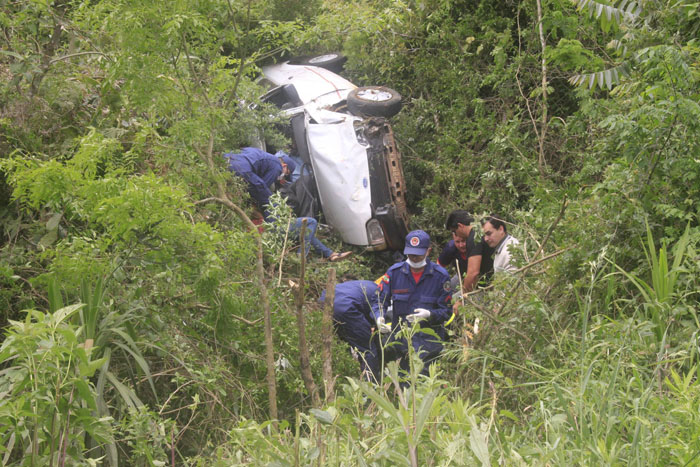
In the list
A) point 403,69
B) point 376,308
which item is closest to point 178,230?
point 376,308

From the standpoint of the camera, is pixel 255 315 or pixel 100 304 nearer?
pixel 100 304

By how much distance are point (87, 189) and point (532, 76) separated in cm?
596

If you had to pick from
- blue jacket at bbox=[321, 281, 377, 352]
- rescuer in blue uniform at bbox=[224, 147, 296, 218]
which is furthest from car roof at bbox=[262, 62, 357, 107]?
blue jacket at bbox=[321, 281, 377, 352]

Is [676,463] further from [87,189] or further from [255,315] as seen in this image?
[255,315]

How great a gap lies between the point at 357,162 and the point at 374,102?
107cm

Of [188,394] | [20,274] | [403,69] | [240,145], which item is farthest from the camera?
[403,69]

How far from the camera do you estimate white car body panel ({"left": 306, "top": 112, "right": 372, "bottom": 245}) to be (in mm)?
8188

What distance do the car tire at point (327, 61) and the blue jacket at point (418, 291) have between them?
6.07 metres

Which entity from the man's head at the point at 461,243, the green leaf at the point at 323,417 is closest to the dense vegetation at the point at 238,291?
the green leaf at the point at 323,417

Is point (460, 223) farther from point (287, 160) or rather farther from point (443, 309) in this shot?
point (287, 160)

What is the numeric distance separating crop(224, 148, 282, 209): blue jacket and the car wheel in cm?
168

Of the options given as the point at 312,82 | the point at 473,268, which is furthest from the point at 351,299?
the point at 312,82

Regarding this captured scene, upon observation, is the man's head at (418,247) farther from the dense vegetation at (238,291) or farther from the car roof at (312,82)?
the car roof at (312,82)

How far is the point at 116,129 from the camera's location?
15.7ft
